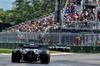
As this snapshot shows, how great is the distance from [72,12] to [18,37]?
33.4 ft

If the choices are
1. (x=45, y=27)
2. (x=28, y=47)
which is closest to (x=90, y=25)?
(x=45, y=27)

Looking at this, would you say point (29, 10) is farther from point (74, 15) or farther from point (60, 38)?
point (60, 38)

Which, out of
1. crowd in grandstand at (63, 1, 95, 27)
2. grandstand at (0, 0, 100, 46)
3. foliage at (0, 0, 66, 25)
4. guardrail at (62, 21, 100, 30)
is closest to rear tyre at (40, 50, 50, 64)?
grandstand at (0, 0, 100, 46)

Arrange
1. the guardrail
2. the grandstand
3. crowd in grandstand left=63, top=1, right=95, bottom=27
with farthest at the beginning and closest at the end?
crowd in grandstand left=63, top=1, right=95, bottom=27, the guardrail, the grandstand

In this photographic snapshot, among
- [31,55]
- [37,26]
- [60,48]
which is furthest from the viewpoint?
[37,26]

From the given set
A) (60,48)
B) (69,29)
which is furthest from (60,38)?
(69,29)

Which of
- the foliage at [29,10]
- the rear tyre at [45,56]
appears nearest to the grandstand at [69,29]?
the rear tyre at [45,56]

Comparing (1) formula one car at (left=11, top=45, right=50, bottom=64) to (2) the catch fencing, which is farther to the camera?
(2) the catch fencing

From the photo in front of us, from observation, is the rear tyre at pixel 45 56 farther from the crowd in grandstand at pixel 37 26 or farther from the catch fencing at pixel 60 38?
the crowd in grandstand at pixel 37 26

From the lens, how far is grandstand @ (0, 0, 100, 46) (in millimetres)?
32375

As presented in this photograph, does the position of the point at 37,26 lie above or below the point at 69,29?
above

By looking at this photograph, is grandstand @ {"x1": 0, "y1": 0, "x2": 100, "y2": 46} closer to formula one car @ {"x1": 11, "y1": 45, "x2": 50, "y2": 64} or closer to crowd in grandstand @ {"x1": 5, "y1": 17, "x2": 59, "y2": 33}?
crowd in grandstand @ {"x1": 5, "y1": 17, "x2": 59, "y2": 33}

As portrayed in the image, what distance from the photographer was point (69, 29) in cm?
3728

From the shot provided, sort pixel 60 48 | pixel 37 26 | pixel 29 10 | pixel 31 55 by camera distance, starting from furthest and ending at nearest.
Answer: pixel 29 10, pixel 37 26, pixel 60 48, pixel 31 55
